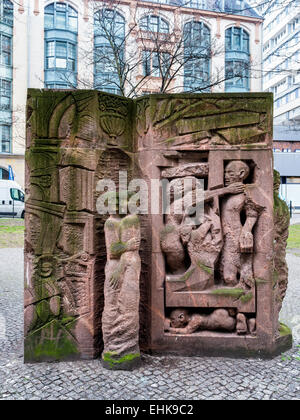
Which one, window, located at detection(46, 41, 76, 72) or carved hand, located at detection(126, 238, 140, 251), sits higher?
window, located at detection(46, 41, 76, 72)

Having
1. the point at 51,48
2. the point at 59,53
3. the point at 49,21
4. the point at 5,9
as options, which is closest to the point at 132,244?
the point at 5,9

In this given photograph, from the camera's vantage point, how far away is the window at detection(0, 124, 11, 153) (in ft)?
86.1

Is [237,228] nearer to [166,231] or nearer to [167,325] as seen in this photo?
[166,231]

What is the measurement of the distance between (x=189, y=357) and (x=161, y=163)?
233 cm

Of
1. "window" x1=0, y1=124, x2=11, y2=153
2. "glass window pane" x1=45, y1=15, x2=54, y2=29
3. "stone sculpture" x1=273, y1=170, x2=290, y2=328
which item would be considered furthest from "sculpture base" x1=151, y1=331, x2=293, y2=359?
"window" x1=0, y1=124, x2=11, y2=153

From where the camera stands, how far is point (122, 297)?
398 cm

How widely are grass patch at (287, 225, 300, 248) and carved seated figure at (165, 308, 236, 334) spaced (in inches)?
431

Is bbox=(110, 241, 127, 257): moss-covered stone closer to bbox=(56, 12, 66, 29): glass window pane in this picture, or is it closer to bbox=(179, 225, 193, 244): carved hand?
bbox=(179, 225, 193, 244): carved hand

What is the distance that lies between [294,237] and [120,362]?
1339cm

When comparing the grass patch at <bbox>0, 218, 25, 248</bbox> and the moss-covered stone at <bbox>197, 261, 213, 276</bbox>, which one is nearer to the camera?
the moss-covered stone at <bbox>197, 261, 213, 276</bbox>

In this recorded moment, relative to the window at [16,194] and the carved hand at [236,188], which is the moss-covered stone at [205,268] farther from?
the window at [16,194]

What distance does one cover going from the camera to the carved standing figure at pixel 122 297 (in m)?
3.95

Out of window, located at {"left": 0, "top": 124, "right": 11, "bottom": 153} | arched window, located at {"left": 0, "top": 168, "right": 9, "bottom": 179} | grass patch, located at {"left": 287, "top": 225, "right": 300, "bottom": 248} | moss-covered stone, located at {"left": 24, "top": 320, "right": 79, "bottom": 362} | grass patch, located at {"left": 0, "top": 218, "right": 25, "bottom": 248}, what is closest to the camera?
moss-covered stone, located at {"left": 24, "top": 320, "right": 79, "bottom": 362}

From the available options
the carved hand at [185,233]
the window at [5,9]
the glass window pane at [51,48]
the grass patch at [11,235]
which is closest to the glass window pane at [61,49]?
the glass window pane at [51,48]
